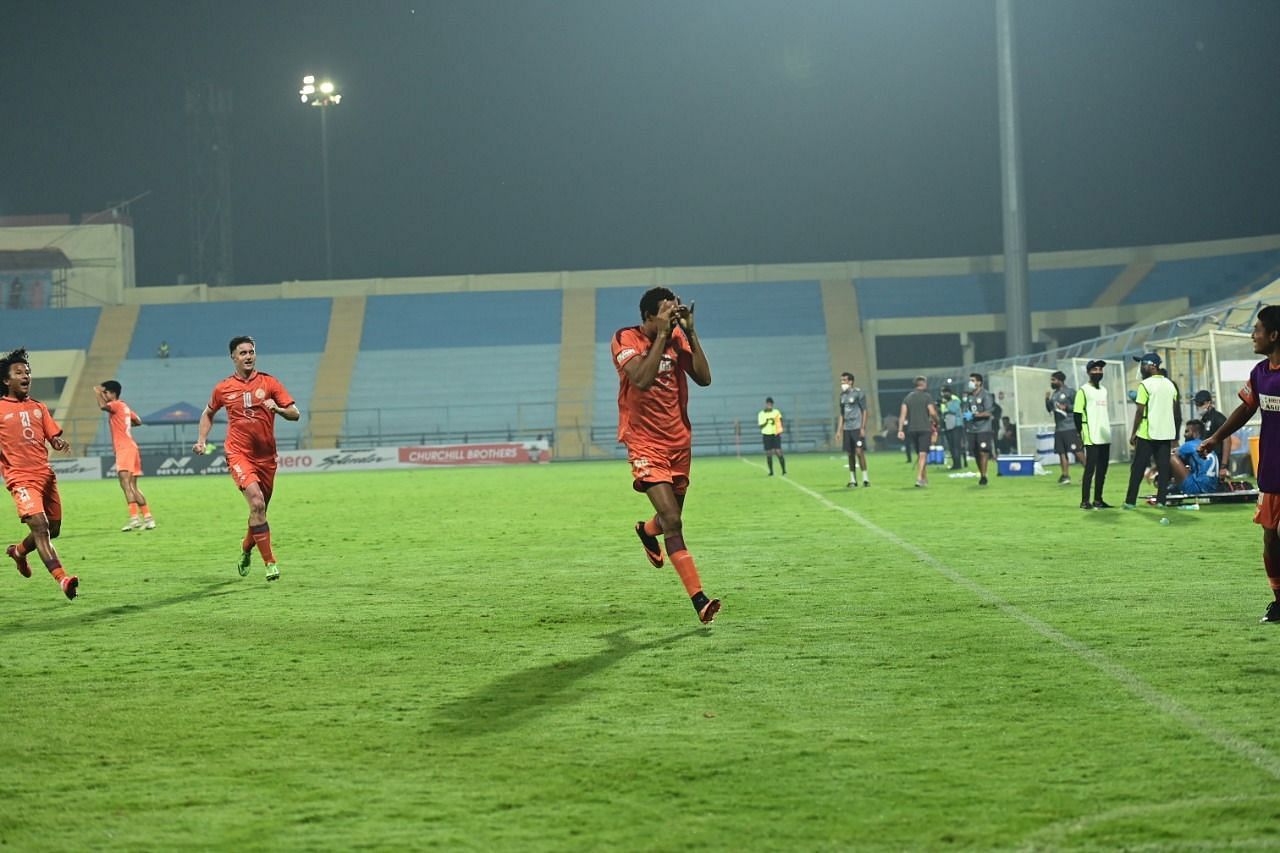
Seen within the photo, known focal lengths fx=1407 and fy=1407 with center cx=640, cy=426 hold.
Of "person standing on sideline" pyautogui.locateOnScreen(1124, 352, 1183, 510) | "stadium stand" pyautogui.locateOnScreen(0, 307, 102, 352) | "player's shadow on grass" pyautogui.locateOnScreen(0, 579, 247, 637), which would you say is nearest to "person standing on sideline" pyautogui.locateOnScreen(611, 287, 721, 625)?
"player's shadow on grass" pyautogui.locateOnScreen(0, 579, 247, 637)

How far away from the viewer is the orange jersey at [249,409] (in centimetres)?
1255

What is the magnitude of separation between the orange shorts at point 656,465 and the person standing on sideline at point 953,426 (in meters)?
23.7

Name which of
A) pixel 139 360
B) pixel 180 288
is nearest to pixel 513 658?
pixel 139 360

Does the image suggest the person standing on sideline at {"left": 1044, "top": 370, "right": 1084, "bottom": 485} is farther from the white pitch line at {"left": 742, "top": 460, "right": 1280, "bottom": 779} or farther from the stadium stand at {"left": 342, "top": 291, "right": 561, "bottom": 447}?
the stadium stand at {"left": 342, "top": 291, "right": 561, "bottom": 447}

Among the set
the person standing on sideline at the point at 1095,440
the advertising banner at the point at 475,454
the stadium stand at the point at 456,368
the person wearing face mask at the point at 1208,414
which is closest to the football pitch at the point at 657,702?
the person standing on sideline at the point at 1095,440

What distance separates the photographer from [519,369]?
6091 cm

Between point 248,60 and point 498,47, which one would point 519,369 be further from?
point 248,60

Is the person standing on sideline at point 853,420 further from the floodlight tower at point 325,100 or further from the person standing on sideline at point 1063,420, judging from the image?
the floodlight tower at point 325,100

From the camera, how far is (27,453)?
11.6 metres

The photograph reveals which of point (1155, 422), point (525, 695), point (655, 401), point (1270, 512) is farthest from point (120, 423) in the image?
point (1270, 512)

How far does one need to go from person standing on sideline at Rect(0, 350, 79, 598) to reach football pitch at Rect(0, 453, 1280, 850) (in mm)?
601

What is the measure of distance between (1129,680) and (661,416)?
134 inches

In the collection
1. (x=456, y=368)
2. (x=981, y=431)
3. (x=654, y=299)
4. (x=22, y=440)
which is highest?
(x=456, y=368)

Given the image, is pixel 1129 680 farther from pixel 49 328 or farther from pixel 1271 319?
pixel 49 328
